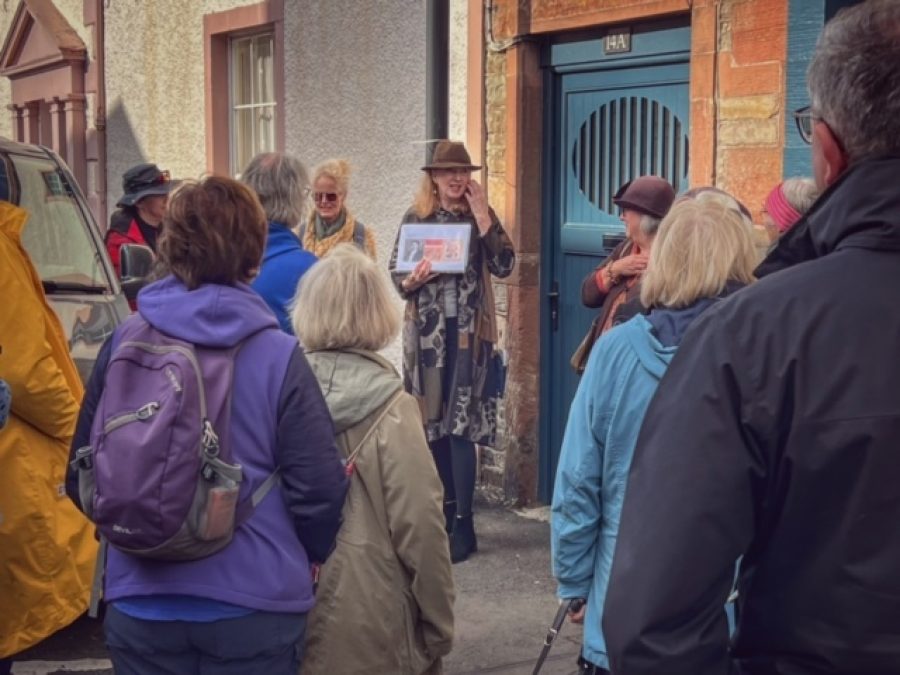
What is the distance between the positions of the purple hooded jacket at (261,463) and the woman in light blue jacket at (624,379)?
0.64 metres

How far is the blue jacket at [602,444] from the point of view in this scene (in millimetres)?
3328

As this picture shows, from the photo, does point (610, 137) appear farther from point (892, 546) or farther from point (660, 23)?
point (892, 546)

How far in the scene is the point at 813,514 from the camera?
171 centimetres

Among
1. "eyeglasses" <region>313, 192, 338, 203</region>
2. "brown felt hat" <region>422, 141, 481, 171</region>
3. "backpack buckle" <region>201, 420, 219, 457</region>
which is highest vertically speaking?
"brown felt hat" <region>422, 141, 481, 171</region>

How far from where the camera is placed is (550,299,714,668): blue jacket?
3.33m

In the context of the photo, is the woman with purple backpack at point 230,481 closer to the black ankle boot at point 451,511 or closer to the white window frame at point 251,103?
the black ankle boot at point 451,511

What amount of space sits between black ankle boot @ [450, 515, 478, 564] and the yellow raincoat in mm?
2101

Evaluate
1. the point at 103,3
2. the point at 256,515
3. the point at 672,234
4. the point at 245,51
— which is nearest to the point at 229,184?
the point at 256,515

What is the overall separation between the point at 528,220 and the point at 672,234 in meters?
3.92

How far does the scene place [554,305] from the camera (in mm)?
7359

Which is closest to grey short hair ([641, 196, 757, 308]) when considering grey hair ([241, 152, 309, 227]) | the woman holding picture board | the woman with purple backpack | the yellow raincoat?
the woman with purple backpack

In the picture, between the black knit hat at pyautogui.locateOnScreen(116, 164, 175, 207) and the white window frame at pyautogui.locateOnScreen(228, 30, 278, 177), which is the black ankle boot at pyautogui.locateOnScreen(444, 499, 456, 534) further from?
the white window frame at pyautogui.locateOnScreen(228, 30, 278, 177)

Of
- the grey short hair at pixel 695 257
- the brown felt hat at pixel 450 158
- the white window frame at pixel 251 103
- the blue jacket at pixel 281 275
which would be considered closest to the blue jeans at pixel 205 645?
the grey short hair at pixel 695 257

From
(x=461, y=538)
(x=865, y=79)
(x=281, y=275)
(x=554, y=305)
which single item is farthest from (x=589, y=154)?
(x=865, y=79)
